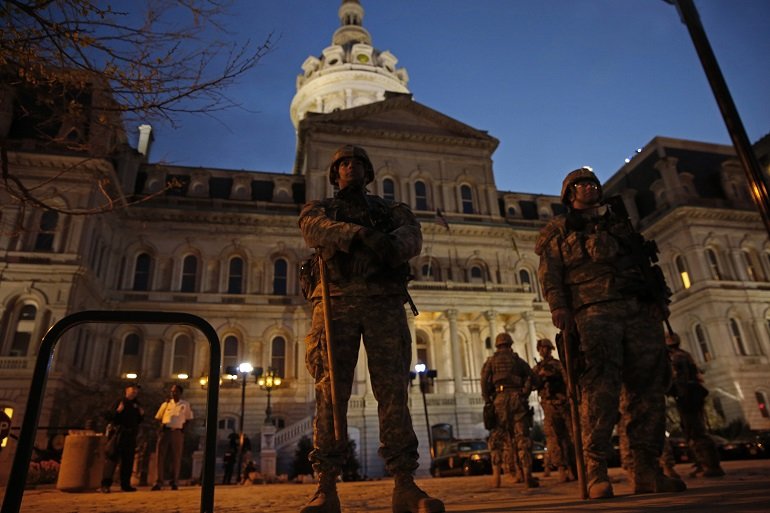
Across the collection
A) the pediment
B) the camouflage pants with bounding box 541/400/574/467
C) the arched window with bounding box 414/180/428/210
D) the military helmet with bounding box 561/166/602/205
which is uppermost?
the pediment

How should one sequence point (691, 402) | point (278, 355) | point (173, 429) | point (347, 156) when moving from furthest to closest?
point (278, 355), point (173, 429), point (691, 402), point (347, 156)

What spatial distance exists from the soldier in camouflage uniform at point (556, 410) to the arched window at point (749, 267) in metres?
29.5

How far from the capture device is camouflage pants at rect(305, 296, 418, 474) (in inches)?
147

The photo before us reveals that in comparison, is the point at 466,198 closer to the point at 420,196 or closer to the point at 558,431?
the point at 420,196

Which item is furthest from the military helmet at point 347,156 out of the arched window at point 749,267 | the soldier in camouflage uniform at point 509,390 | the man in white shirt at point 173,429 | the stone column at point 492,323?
the arched window at point 749,267

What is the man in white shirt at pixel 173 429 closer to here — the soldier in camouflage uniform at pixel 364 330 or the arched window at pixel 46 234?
the soldier in camouflage uniform at pixel 364 330

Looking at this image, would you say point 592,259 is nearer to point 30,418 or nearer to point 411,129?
point 30,418

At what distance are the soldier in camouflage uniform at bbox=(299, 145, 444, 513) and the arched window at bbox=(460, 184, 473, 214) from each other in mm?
30691

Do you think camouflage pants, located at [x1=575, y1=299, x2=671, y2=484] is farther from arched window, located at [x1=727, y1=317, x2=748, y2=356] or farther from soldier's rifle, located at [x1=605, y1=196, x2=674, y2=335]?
arched window, located at [x1=727, y1=317, x2=748, y2=356]

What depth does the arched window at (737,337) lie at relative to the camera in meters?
30.2

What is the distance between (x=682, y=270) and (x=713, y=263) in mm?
1754

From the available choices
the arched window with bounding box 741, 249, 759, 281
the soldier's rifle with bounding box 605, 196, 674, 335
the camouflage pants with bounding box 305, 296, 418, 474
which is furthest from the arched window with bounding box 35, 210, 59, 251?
the arched window with bounding box 741, 249, 759, 281

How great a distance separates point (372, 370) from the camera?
3990mm

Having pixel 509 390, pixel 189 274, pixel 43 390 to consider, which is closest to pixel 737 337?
pixel 509 390
